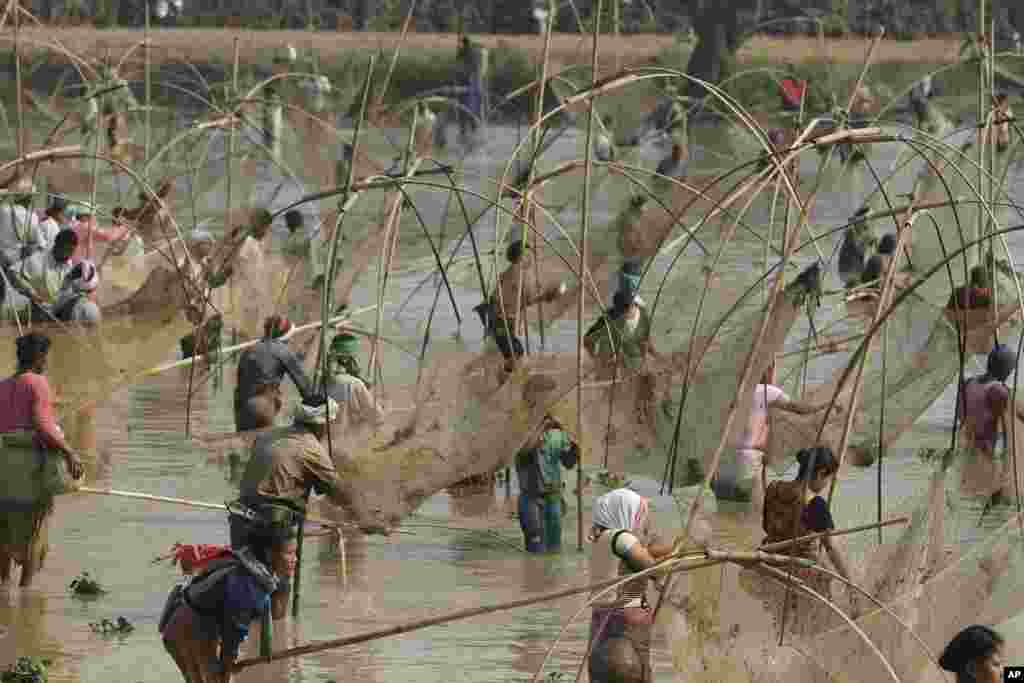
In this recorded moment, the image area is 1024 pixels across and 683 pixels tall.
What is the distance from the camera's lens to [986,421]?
1157 centimetres

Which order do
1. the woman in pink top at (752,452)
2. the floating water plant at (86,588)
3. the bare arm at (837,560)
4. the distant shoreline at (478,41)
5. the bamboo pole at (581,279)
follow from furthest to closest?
1. the distant shoreline at (478,41)
2. the woman in pink top at (752,452)
3. the bamboo pole at (581,279)
4. the floating water plant at (86,588)
5. the bare arm at (837,560)

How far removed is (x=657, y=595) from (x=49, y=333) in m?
5.55

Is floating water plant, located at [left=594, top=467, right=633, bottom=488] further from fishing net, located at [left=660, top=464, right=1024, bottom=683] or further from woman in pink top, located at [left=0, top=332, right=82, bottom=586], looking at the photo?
fishing net, located at [left=660, top=464, right=1024, bottom=683]

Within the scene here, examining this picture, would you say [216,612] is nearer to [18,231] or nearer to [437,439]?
[437,439]

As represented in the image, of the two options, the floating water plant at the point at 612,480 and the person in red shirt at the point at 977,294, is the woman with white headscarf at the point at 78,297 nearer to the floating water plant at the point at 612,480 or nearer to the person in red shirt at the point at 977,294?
the floating water plant at the point at 612,480

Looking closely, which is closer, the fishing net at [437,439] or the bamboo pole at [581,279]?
the fishing net at [437,439]

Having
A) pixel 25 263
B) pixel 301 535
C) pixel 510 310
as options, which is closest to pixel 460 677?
pixel 301 535

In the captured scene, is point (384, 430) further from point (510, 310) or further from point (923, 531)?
point (510, 310)

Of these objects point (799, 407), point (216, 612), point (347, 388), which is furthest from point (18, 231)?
point (216, 612)

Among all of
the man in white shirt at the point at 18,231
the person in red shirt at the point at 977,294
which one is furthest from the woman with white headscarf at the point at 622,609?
the man in white shirt at the point at 18,231

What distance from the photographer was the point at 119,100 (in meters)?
28.4

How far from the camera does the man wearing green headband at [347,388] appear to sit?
12.4 meters

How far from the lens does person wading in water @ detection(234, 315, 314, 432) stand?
13352 mm

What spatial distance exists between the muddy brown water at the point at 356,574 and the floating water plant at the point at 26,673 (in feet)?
1.26
